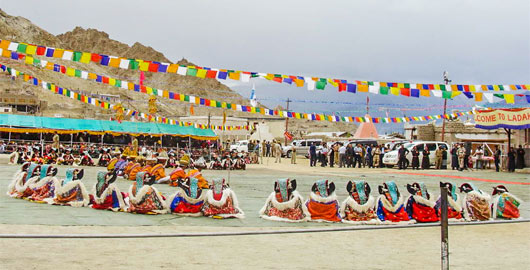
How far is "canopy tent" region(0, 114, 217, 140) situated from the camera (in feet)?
129

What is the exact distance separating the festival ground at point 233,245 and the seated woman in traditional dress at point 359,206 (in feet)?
1.99

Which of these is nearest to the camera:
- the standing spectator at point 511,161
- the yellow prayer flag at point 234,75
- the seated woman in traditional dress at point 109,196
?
the seated woman in traditional dress at point 109,196

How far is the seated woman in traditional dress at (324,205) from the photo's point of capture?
11039mm

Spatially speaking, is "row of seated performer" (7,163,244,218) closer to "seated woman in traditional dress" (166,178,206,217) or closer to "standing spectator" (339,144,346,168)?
"seated woman in traditional dress" (166,178,206,217)

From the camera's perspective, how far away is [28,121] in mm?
40281

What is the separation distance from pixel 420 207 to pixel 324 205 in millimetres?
2014

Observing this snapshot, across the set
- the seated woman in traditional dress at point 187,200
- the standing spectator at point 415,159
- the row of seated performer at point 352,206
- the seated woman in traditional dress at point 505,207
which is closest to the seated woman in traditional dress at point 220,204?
the seated woman in traditional dress at point 187,200

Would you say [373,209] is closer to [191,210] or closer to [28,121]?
[191,210]

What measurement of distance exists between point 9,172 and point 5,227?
12398mm

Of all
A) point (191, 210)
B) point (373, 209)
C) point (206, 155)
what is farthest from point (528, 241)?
point (206, 155)

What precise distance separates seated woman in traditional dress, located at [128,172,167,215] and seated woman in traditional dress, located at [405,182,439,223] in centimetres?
508

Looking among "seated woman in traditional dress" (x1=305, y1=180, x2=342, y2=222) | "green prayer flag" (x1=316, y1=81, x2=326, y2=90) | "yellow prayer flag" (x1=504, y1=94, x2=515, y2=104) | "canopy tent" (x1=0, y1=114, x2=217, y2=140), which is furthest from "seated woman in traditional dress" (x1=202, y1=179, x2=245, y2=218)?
"canopy tent" (x1=0, y1=114, x2=217, y2=140)

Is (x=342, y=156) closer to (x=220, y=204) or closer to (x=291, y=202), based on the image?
(x=291, y=202)

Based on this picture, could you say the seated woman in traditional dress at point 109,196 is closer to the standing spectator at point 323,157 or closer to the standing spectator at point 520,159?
the standing spectator at point 323,157
